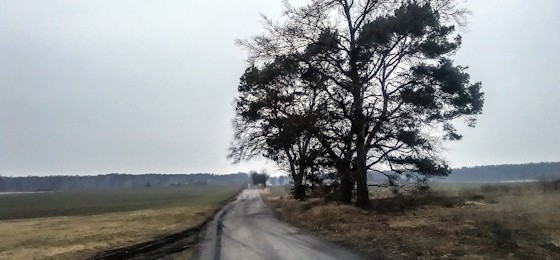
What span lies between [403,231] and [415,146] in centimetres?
1062

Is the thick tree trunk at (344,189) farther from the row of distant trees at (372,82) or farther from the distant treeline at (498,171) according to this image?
the distant treeline at (498,171)

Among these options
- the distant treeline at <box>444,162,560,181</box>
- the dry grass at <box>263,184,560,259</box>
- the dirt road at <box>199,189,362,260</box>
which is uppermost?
the distant treeline at <box>444,162,560,181</box>

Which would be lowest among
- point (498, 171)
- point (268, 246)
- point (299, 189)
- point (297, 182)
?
point (268, 246)

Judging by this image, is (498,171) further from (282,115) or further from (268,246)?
(268,246)

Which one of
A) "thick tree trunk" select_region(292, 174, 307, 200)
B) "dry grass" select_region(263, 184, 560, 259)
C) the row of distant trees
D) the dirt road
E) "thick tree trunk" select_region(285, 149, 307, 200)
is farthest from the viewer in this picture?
"thick tree trunk" select_region(292, 174, 307, 200)

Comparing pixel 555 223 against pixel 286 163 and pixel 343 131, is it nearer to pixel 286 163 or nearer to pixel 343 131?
pixel 343 131

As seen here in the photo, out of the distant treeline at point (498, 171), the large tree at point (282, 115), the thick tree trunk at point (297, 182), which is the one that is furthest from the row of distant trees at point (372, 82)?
the distant treeline at point (498, 171)

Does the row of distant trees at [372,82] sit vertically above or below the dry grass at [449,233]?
above

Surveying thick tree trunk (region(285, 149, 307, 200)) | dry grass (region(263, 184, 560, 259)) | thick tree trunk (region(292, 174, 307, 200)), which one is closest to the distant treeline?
thick tree trunk (region(285, 149, 307, 200))

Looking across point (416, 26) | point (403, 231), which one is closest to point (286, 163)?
point (416, 26)

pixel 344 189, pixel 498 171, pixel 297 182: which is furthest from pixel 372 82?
pixel 498 171

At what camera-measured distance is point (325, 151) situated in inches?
1107

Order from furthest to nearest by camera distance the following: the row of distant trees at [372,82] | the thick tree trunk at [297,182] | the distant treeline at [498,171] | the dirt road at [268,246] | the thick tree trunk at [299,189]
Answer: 1. the distant treeline at [498,171]
2. the thick tree trunk at [299,189]
3. the thick tree trunk at [297,182]
4. the row of distant trees at [372,82]
5. the dirt road at [268,246]

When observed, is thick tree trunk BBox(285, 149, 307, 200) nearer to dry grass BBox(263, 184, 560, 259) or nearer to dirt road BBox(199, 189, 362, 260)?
dry grass BBox(263, 184, 560, 259)
